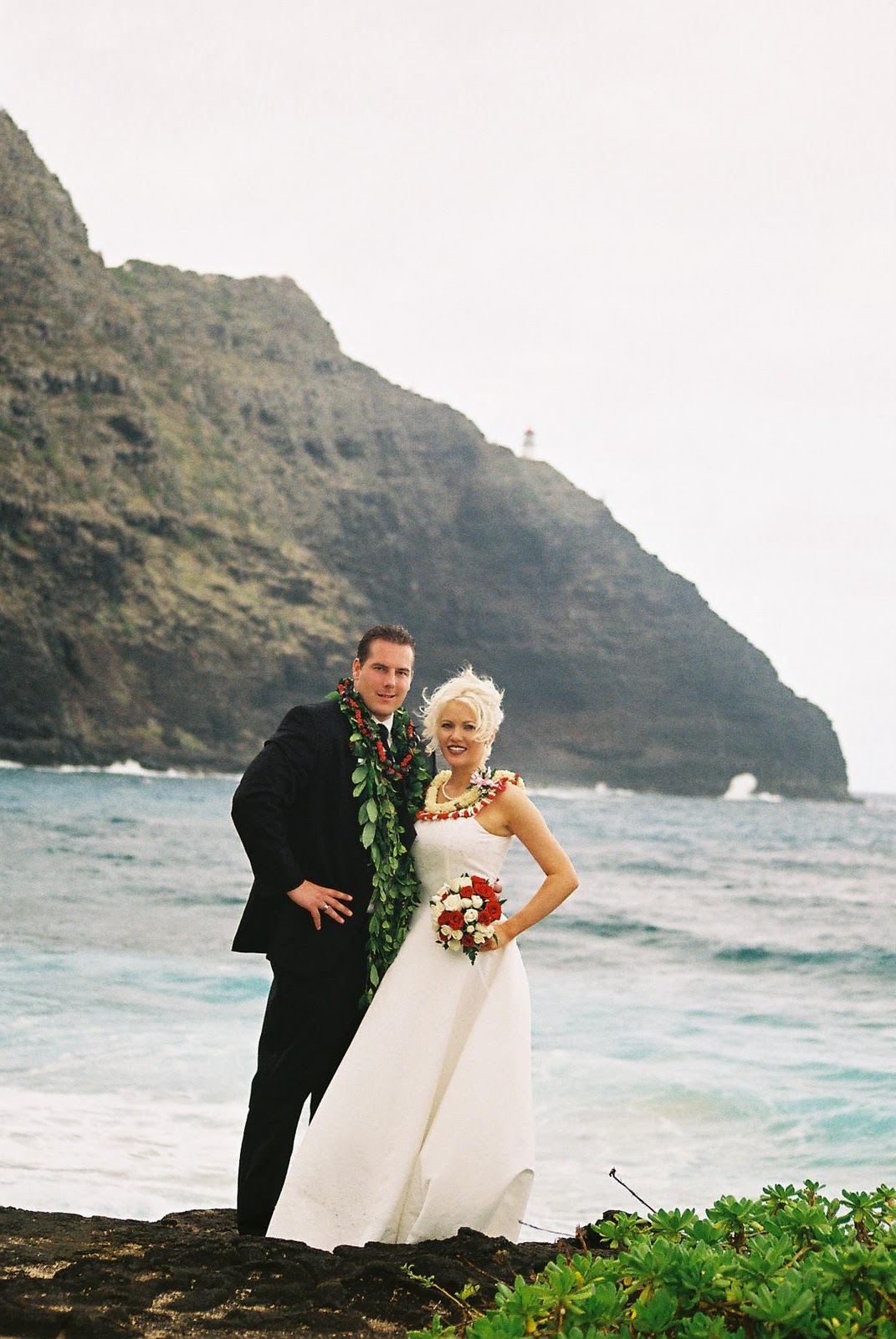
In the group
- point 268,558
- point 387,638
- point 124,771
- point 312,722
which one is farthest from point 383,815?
point 268,558

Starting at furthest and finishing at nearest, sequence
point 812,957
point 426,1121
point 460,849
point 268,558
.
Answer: point 268,558 < point 812,957 < point 460,849 < point 426,1121

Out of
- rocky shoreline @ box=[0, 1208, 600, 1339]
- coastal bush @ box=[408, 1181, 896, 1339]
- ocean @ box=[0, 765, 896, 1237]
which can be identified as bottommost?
ocean @ box=[0, 765, 896, 1237]

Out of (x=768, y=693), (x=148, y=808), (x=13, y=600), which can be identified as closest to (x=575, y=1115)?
(x=148, y=808)

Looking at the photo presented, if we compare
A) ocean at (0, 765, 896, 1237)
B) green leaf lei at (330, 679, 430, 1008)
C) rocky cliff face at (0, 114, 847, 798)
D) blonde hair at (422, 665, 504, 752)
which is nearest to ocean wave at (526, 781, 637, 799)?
rocky cliff face at (0, 114, 847, 798)

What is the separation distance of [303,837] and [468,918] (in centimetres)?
70

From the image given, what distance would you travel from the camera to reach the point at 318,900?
4.20 metres

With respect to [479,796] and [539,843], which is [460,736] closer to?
[479,796]

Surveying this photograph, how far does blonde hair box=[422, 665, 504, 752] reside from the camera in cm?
442

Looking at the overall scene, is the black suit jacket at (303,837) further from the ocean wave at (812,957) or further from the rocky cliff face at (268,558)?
the rocky cliff face at (268,558)

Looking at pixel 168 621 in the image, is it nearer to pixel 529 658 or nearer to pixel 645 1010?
pixel 529 658

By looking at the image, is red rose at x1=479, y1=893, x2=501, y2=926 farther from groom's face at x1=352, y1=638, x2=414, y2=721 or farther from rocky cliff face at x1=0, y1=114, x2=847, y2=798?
rocky cliff face at x1=0, y1=114, x2=847, y2=798

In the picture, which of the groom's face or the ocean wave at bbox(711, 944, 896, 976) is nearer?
the groom's face

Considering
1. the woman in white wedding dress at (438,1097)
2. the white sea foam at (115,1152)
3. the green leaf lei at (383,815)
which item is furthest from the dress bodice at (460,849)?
the white sea foam at (115,1152)

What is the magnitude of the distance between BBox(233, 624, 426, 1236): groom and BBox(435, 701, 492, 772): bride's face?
11.1 inches
